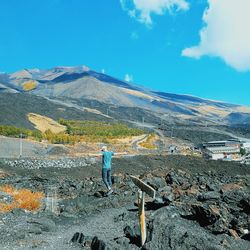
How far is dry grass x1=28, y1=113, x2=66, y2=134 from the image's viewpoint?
7719 centimetres

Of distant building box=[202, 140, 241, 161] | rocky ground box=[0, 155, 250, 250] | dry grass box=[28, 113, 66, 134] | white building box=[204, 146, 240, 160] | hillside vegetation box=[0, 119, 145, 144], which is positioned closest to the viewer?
rocky ground box=[0, 155, 250, 250]

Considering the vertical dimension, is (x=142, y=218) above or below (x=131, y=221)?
above

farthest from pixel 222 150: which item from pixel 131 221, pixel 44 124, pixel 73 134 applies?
pixel 131 221

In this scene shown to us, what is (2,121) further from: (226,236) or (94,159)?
(226,236)

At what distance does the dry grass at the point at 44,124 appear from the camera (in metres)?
77.2

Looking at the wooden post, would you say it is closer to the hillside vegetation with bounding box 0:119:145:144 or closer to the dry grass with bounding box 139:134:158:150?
the hillside vegetation with bounding box 0:119:145:144

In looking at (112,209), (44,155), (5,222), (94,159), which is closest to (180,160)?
(94,159)

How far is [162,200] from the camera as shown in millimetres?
14016

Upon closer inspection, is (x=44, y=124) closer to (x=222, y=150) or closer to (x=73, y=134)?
(x=73, y=134)

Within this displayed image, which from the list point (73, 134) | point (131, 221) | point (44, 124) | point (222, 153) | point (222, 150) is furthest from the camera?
point (44, 124)

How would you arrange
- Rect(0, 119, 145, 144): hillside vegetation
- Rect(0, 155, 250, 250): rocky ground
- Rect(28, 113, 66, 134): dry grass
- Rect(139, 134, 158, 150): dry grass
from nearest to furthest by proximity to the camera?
Rect(0, 155, 250, 250): rocky ground, Rect(0, 119, 145, 144): hillside vegetation, Rect(139, 134, 158, 150): dry grass, Rect(28, 113, 66, 134): dry grass

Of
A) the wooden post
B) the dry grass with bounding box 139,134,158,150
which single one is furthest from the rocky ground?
the dry grass with bounding box 139,134,158,150

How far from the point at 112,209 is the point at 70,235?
3863 millimetres

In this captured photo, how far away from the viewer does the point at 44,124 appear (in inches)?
3184
